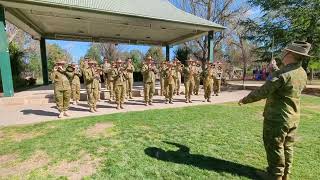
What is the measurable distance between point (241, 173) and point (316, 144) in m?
2.39

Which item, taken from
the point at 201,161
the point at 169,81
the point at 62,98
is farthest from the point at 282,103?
the point at 169,81

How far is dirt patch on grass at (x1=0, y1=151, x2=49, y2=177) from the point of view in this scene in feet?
13.8

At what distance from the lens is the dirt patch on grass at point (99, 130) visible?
6.01 metres

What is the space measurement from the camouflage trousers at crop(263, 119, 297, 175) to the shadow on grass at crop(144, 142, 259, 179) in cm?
46

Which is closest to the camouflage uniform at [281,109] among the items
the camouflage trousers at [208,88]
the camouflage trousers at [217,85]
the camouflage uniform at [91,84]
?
the camouflage uniform at [91,84]

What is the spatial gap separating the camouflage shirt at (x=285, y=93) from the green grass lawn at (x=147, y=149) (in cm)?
109

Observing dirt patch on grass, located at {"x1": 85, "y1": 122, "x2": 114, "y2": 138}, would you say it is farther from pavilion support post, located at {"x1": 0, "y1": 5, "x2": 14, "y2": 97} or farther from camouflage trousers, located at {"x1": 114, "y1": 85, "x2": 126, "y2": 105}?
pavilion support post, located at {"x1": 0, "y1": 5, "x2": 14, "y2": 97}

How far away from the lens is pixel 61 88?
7859 millimetres

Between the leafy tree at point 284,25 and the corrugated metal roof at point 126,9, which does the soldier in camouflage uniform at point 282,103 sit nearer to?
the corrugated metal roof at point 126,9

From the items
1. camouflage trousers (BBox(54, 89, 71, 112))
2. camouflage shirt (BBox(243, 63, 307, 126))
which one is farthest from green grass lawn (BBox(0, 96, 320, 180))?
camouflage shirt (BBox(243, 63, 307, 126))

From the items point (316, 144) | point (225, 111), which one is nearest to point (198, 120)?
point (225, 111)

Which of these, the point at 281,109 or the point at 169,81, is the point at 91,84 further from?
the point at 281,109

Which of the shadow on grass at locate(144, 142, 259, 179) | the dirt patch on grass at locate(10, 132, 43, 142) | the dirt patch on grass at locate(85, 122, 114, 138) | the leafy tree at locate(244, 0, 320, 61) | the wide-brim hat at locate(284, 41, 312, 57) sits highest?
the leafy tree at locate(244, 0, 320, 61)

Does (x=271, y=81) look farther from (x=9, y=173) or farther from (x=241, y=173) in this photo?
(x=9, y=173)
